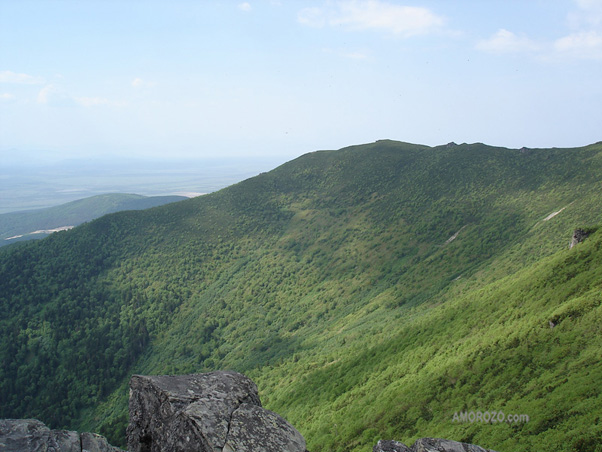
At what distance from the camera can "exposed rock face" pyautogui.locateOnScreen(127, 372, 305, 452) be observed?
998 centimetres

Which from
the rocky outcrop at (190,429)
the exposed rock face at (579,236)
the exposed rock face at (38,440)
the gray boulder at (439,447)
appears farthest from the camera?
the exposed rock face at (579,236)

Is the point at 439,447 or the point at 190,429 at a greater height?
the point at 190,429

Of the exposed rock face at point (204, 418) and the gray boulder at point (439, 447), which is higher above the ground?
the exposed rock face at point (204, 418)

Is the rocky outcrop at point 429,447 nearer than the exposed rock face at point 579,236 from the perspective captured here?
Yes

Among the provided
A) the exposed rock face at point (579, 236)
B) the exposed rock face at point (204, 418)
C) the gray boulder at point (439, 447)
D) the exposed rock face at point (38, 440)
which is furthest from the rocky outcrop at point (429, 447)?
the exposed rock face at point (579, 236)

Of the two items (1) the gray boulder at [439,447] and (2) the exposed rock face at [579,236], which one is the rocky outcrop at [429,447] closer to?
(1) the gray boulder at [439,447]

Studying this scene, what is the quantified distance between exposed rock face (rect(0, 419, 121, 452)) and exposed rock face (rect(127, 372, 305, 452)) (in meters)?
1.43

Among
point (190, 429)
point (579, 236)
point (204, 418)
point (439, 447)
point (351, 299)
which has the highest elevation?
point (579, 236)

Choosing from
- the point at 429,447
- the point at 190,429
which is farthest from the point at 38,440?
the point at 429,447

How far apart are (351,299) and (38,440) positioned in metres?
65.6

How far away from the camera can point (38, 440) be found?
9.97 metres

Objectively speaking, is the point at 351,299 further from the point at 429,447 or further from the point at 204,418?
the point at 204,418

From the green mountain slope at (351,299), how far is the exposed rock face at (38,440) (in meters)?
17.8

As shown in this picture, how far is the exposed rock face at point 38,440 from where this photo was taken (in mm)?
9680
